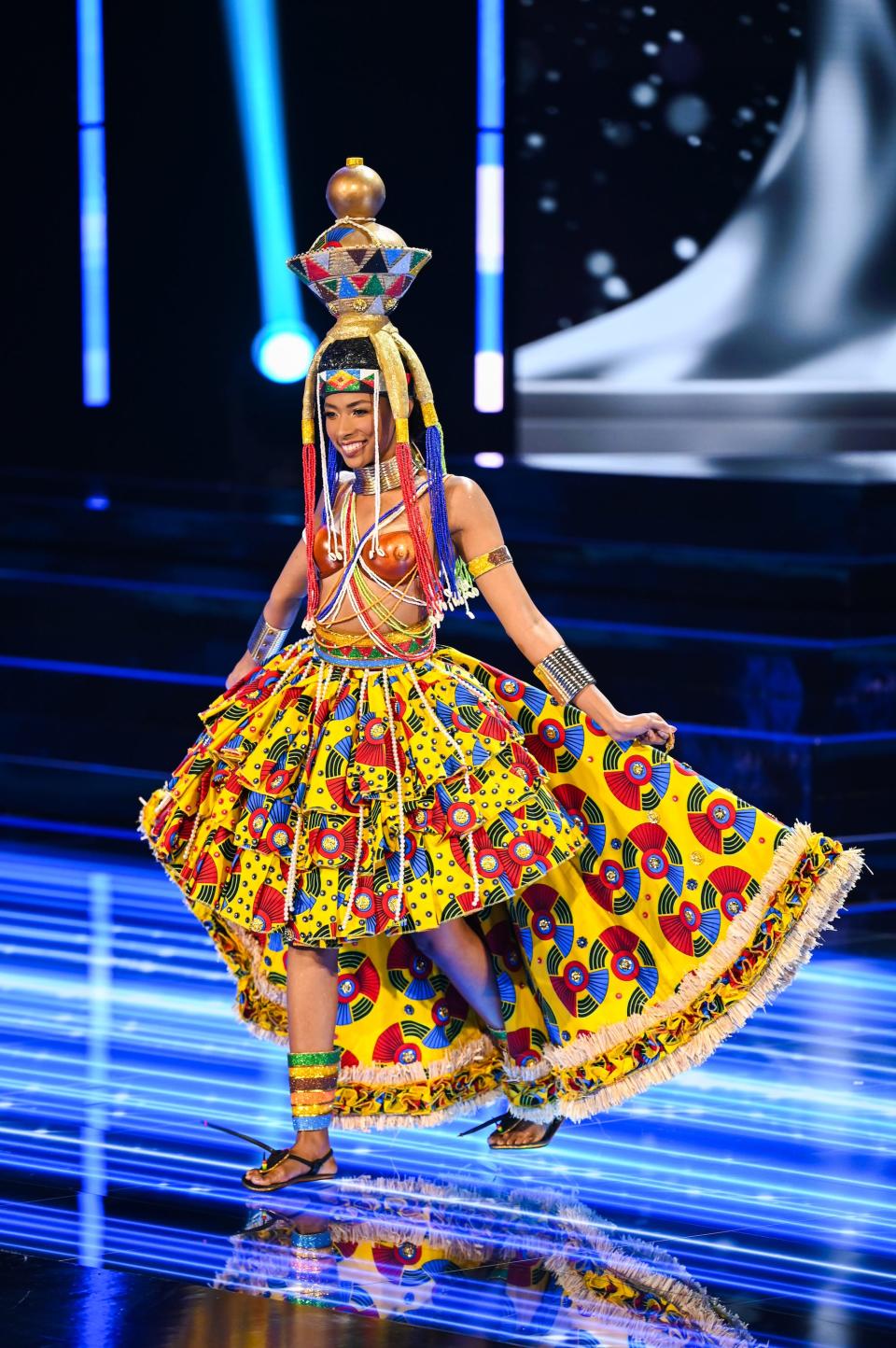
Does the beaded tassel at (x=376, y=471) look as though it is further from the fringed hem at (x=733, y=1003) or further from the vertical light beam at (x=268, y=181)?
the vertical light beam at (x=268, y=181)

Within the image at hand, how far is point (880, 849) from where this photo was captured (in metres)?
6.26

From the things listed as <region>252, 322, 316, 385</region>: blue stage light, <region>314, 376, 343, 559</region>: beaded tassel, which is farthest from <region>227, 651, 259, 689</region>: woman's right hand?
<region>252, 322, 316, 385</region>: blue stage light

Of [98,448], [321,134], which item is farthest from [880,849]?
[98,448]

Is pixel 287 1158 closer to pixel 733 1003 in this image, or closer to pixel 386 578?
pixel 733 1003

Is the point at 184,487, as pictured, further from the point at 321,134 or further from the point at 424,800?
the point at 424,800

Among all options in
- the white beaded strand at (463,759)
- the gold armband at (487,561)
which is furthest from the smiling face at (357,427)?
the white beaded strand at (463,759)

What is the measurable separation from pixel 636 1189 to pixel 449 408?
5071 mm

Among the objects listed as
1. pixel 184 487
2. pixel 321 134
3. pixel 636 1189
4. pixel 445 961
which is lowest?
pixel 636 1189

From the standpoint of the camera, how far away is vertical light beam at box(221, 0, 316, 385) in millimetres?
8750

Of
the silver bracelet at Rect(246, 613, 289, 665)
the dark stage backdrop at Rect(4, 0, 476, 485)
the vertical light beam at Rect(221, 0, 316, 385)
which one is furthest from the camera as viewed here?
the vertical light beam at Rect(221, 0, 316, 385)

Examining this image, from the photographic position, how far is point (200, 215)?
907 centimetres

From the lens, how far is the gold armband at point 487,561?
12.8 ft

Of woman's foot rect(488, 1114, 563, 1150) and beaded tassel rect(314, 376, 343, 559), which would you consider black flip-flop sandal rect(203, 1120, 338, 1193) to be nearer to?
woman's foot rect(488, 1114, 563, 1150)

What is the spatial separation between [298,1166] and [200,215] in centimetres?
592
